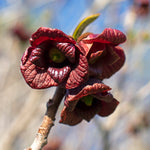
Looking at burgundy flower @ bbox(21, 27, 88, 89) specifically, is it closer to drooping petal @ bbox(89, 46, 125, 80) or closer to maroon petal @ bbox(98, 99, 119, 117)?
drooping petal @ bbox(89, 46, 125, 80)

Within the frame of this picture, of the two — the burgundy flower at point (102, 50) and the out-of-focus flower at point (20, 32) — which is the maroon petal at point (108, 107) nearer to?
the burgundy flower at point (102, 50)

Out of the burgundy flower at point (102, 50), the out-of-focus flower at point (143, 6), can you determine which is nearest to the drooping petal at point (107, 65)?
the burgundy flower at point (102, 50)

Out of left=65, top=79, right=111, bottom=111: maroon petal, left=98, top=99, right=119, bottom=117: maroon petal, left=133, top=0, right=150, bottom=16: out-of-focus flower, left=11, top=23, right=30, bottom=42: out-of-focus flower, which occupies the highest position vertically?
left=11, top=23, right=30, bottom=42: out-of-focus flower

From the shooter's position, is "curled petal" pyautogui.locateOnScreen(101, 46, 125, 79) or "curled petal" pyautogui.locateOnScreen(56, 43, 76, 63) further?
"curled petal" pyautogui.locateOnScreen(101, 46, 125, 79)

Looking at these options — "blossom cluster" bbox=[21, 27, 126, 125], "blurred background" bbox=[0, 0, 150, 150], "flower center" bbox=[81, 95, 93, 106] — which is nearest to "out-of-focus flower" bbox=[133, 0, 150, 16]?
"blurred background" bbox=[0, 0, 150, 150]

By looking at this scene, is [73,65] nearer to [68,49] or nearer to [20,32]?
[68,49]

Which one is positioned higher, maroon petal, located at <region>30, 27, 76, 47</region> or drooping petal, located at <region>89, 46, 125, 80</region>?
maroon petal, located at <region>30, 27, 76, 47</region>

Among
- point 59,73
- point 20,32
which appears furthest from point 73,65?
point 20,32
